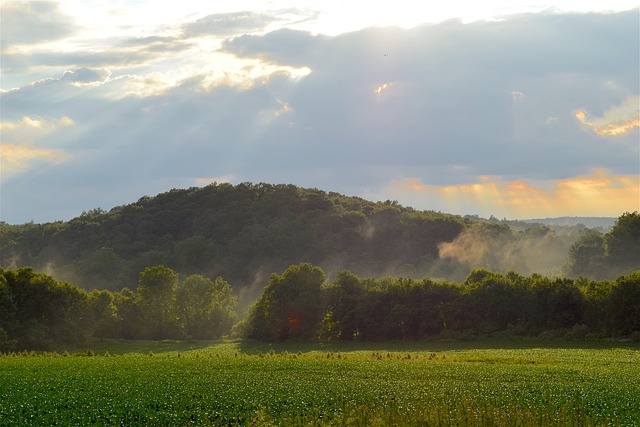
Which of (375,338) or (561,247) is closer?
(375,338)

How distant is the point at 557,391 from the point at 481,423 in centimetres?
1116

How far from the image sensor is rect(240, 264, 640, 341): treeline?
83.6 metres

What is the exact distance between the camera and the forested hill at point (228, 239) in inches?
6393

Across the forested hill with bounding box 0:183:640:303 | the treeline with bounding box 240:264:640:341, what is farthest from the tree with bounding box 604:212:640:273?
the treeline with bounding box 240:264:640:341

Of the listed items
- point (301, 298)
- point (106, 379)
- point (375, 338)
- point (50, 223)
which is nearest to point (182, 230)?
point (50, 223)

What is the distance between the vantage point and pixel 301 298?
103 metres

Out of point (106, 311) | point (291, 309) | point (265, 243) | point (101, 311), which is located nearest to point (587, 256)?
point (265, 243)

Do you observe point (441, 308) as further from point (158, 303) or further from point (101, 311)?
point (101, 311)

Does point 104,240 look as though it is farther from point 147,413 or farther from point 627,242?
point 147,413

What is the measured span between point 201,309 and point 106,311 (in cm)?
2175

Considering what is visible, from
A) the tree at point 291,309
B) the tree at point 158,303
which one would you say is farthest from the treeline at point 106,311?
the tree at point 291,309

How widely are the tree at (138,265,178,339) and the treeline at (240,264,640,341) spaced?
12.9m

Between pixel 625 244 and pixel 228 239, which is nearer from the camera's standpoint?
pixel 625 244

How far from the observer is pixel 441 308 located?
9456 centimetres
